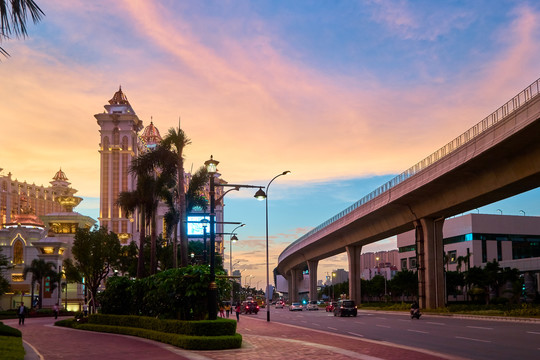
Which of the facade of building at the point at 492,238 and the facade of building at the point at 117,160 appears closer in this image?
the facade of building at the point at 492,238

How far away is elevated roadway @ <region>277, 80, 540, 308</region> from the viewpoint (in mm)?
36656

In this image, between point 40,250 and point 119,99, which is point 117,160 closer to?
point 119,99

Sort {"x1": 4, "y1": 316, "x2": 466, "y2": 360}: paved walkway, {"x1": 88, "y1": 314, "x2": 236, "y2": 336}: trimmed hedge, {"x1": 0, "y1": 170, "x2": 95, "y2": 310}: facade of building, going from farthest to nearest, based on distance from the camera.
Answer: {"x1": 0, "y1": 170, "x2": 95, "y2": 310}: facade of building → {"x1": 88, "y1": 314, "x2": 236, "y2": 336}: trimmed hedge → {"x1": 4, "y1": 316, "x2": 466, "y2": 360}: paved walkway

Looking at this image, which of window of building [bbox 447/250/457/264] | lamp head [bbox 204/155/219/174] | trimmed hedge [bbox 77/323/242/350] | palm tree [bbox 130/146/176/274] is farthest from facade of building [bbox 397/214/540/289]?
trimmed hedge [bbox 77/323/242/350]

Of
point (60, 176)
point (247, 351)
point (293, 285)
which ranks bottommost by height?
point (293, 285)

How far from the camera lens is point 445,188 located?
169 ft

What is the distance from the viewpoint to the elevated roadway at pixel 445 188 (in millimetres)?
36656

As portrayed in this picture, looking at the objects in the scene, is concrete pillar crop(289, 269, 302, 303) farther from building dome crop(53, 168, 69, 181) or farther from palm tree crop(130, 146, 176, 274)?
palm tree crop(130, 146, 176, 274)

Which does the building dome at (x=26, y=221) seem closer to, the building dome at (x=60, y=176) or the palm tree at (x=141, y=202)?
the building dome at (x=60, y=176)

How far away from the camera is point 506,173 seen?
134 ft

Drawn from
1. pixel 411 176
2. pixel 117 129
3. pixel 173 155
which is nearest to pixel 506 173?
pixel 411 176

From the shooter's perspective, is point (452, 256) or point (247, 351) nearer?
point (247, 351)

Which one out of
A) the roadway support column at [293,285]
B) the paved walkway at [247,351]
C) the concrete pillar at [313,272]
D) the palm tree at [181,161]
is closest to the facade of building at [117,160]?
the roadway support column at [293,285]

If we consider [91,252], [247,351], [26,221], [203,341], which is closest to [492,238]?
[91,252]
